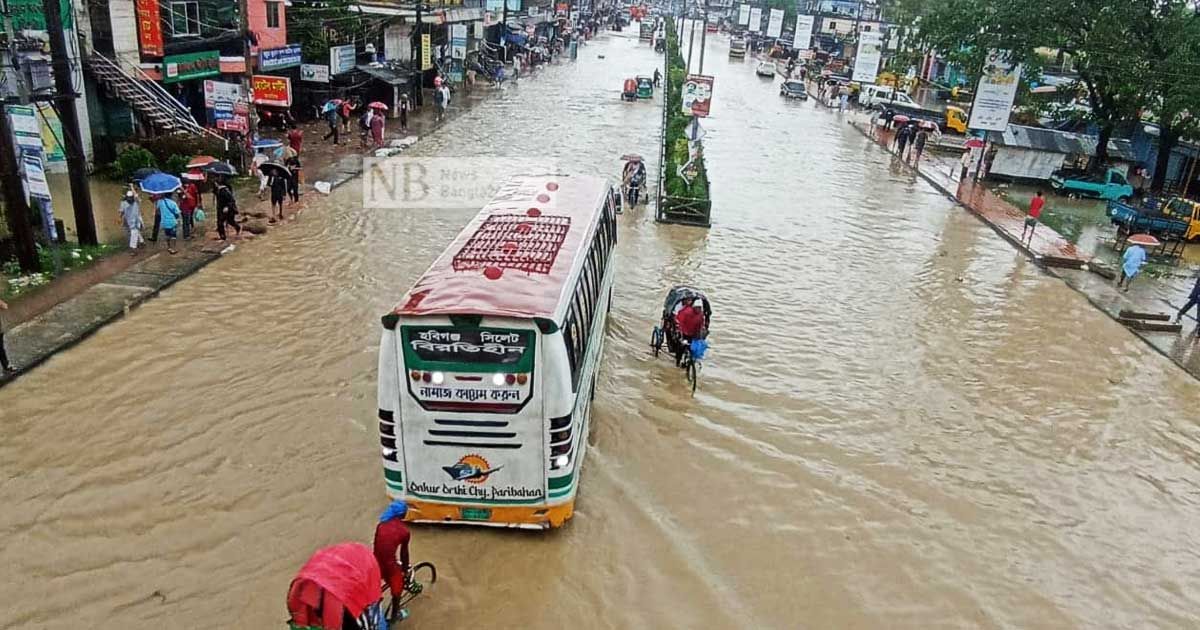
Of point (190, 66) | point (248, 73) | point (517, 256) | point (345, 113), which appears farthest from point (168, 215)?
point (345, 113)

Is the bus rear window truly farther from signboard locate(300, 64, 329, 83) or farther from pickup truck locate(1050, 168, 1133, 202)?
pickup truck locate(1050, 168, 1133, 202)

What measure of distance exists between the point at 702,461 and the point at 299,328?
7.38 m

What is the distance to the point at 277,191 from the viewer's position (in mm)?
18984

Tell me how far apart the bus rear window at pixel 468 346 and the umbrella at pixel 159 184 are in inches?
444

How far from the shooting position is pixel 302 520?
877cm

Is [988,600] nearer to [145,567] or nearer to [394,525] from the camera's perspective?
[394,525]

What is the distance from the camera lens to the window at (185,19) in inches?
977

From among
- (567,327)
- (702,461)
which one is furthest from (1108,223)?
(567,327)

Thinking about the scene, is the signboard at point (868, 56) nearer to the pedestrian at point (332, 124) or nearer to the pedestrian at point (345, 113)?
the pedestrian at point (345, 113)

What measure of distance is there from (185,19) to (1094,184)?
32.4 m

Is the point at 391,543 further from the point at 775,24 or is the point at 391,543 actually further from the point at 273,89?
the point at 775,24

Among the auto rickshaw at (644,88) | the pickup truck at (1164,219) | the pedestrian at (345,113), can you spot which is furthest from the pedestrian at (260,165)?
the auto rickshaw at (644,88)

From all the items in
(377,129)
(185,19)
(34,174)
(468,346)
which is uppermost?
(185,19)

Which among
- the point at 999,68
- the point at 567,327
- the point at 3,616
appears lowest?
the point at 3,616
